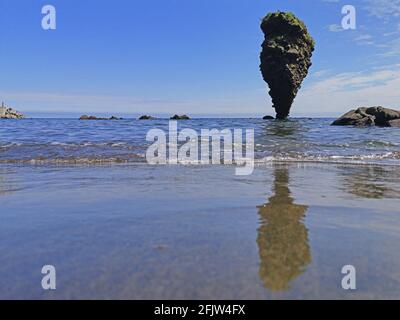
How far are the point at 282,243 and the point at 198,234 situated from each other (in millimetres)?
633

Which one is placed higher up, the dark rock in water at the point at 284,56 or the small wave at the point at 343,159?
the dark rock in water at the point at 284,56

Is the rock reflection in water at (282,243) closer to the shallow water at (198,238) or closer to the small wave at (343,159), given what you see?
the shallow water at (198,238)

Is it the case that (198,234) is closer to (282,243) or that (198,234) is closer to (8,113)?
(282,243)

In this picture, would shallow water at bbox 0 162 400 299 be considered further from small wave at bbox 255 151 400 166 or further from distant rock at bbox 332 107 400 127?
distant rock at bbox 332 107 400 127

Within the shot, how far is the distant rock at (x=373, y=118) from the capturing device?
26041 millimetres

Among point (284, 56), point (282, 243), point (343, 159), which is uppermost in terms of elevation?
point (284, 56)

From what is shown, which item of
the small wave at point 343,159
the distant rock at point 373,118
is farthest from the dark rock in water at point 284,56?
the small wave at point 343,159

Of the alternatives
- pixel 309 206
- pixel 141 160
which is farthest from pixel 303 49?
pixel 309 206

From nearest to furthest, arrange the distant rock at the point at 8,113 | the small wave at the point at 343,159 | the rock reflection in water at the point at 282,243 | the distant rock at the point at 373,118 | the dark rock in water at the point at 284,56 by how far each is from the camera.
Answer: the rock reflection in water at the point at 282,243 < the small wave at the point at 343,159 < the distant rock at the point at 373,118 < the dark rock in water at the point at 284,56 < the distant rock at the point at 8,113

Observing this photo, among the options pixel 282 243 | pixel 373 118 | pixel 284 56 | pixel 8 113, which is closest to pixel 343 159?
pixel 282 243

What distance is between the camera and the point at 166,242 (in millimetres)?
2705

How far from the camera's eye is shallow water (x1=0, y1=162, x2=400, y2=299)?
200 cm

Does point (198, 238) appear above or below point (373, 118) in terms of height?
below

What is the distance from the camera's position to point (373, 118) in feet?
87.5
